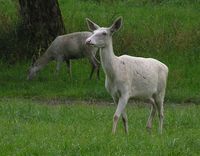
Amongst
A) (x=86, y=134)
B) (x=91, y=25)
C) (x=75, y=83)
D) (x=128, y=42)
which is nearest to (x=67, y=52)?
(x=75, y=83)

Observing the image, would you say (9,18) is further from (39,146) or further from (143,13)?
(39,146)

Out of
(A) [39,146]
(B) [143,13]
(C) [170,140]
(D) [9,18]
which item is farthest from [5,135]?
(B) [143,13]

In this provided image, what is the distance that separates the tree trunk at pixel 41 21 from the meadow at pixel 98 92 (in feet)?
1.36

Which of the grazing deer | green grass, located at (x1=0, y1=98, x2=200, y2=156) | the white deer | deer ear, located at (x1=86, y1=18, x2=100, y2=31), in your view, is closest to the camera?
green grass, located at (x1=0, y1=98, x2=200, y2=156)

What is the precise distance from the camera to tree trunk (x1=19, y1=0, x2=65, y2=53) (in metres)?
21.7

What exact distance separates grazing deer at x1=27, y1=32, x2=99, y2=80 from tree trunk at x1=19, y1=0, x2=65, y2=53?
49.1 inches

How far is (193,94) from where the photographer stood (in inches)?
734

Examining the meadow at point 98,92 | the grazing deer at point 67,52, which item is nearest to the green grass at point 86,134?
the meadow at point 98,92

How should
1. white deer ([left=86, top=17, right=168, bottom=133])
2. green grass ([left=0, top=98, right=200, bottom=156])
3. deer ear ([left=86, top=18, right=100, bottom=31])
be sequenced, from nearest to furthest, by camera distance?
1. green grass ([left=0, top=98, right=200, bottom=156])
2. white deer ([left=86, top=17, right=168, bottom=133])
3. deer ear ([left=86, top=18, right=100, bottom=31])

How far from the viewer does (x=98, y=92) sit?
1872cm

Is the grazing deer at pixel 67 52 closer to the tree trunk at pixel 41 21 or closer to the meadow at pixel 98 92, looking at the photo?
the meadow at pixel 98 92

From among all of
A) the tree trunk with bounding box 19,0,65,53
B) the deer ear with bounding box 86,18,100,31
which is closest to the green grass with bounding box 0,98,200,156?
the deer ear with bounding box 86,18,100,31

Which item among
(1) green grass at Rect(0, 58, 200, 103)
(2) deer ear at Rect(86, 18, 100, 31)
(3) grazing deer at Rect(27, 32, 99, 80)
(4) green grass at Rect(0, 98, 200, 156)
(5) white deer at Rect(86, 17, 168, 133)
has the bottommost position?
(1) green grass at Rect(0, 58, 200, 103)

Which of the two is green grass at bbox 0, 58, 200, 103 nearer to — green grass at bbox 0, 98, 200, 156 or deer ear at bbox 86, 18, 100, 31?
green grass at bbox 0, 98, 200, 156
